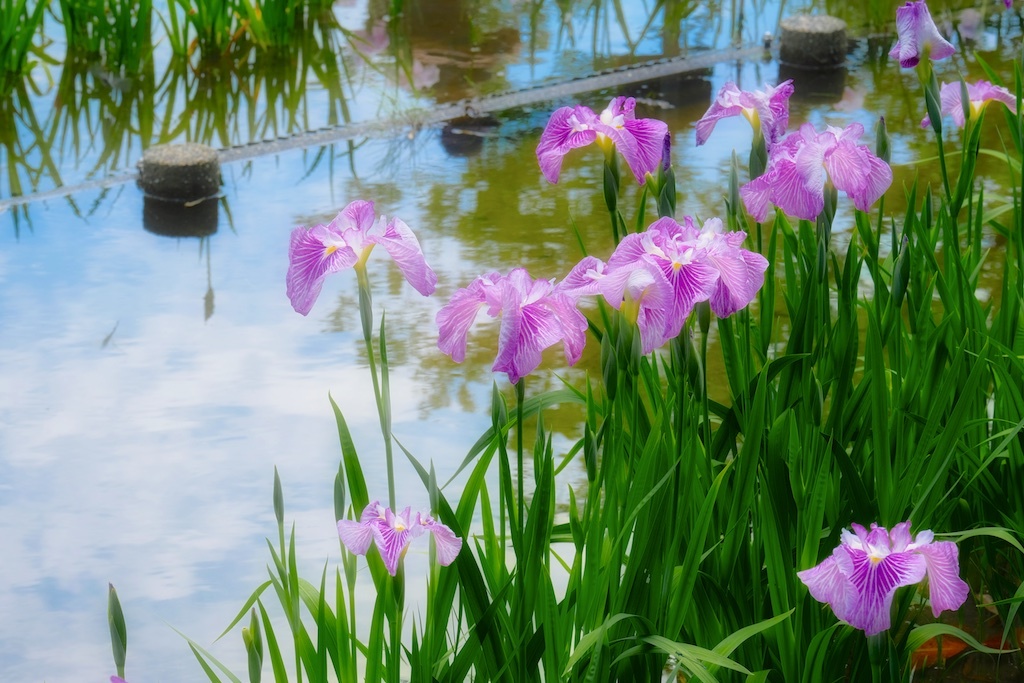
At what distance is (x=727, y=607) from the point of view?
1618 mm

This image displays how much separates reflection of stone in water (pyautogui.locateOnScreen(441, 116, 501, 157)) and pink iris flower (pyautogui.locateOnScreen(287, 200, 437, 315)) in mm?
2773

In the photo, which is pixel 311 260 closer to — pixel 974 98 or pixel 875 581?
pixel 875 581

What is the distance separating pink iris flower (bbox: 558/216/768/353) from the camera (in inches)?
52.1

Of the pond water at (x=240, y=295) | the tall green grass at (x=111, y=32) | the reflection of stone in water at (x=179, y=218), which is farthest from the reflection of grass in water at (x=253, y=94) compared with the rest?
the reflection of stone in water at (x=179, y=218)

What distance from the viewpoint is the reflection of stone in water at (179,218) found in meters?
3.67

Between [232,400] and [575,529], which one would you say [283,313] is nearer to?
[232,400]

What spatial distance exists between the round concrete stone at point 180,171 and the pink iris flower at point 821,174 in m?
2.56

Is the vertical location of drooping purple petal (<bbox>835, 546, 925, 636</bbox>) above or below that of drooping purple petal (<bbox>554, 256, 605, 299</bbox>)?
below

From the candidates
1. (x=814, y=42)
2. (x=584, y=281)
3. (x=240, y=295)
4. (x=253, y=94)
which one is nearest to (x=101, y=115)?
(x=253, y=94)

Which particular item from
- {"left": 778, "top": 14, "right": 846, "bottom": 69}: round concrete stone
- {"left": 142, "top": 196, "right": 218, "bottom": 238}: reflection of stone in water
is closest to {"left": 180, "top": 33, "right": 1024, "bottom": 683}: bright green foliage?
{"left": 142, "top": 196, "right": 218, "bottom": 238}: reflection of stone in water

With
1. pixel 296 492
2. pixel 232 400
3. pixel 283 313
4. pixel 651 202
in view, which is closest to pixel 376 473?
pixel 296 492

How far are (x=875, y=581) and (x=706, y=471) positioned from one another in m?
0.49

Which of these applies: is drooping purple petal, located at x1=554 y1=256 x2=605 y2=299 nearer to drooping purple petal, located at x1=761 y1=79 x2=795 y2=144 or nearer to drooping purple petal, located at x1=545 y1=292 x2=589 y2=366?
drooping purple petal, located at x1=545 y1=292 x2=589 y2=366

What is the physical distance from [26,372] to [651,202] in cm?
194
